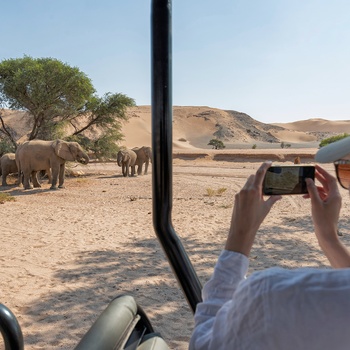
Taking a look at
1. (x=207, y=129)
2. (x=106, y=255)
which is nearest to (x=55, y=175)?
(x=106, y=255)

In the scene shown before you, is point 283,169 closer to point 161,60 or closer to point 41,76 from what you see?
point 161,60

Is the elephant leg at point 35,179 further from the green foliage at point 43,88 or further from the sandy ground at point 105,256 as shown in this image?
the green foliage at point 43,88

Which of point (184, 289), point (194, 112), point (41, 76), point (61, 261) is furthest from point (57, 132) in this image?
point (194, 112)

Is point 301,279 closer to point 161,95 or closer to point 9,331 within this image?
point 161,95

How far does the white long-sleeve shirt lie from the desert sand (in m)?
2.52

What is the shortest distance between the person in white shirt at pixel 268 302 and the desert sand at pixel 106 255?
230 cm

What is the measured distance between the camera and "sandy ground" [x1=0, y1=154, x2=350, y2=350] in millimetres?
3896

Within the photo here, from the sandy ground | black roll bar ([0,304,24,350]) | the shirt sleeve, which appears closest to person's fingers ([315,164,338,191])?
the shirt sleeve

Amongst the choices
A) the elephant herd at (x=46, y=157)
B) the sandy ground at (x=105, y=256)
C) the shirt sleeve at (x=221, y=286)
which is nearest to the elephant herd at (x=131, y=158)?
the elephant herd at (x=46, y=157)

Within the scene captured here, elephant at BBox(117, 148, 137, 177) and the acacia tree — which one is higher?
the acacia tree

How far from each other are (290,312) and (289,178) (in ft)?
1.68

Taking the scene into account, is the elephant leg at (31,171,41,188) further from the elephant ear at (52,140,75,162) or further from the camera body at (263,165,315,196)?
the camera body at (263,165,315,196)

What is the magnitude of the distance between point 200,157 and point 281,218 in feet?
94.3

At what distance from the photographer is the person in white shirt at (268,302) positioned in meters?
0.68
